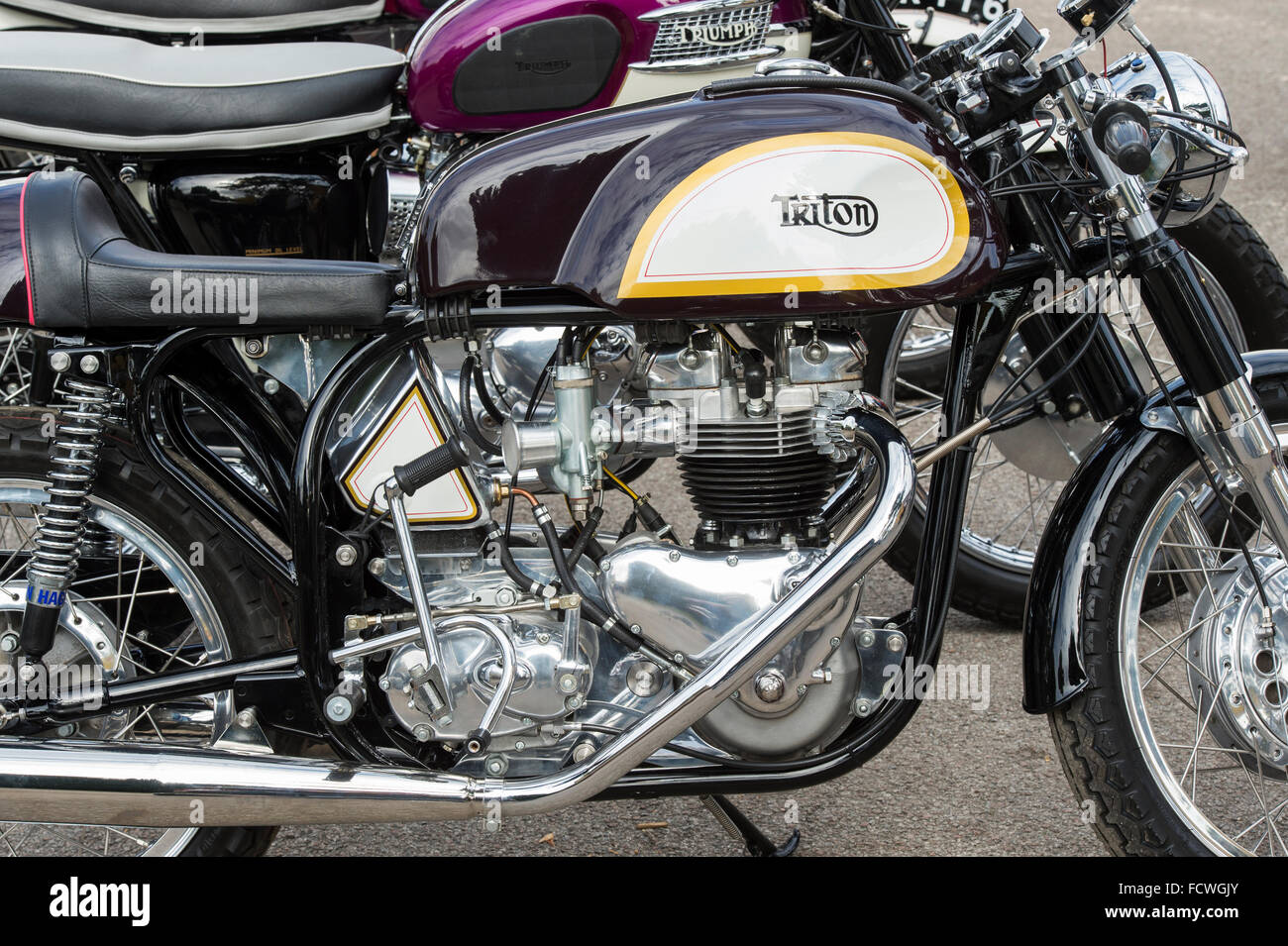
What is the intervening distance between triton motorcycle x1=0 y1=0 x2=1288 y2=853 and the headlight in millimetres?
40

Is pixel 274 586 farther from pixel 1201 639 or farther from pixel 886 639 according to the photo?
pixel 1201 639

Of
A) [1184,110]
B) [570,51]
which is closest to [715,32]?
[570,51]

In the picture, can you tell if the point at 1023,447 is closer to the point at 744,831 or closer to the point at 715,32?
the point at 744,831

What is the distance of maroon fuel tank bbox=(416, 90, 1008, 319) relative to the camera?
6.08ft

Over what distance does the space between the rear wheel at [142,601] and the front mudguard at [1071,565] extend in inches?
51.8

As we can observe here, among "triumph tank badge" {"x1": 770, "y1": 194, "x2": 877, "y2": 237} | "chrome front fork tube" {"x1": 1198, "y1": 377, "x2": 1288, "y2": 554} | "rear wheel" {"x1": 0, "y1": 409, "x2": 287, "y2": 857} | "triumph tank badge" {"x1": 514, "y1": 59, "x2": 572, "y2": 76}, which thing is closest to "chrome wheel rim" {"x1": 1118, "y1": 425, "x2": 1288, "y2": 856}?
"chrome front fork tube" {"x1": 1198, "y1": 377, "x2": 1288, "y2": 554}

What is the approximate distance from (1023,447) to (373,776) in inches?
63.5

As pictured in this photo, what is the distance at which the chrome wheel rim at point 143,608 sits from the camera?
7.24 feet

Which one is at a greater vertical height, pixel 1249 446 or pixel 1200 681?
pixel 1249 446

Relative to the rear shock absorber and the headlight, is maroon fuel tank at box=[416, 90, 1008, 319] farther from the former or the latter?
the rear shock absorber

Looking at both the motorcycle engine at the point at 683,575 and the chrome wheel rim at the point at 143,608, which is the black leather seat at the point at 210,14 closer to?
the chrome wheel rim at the point at 143,608

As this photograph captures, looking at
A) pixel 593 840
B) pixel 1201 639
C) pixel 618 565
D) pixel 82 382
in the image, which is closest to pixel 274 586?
pixel 82 382

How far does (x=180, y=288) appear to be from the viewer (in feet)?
6.37
